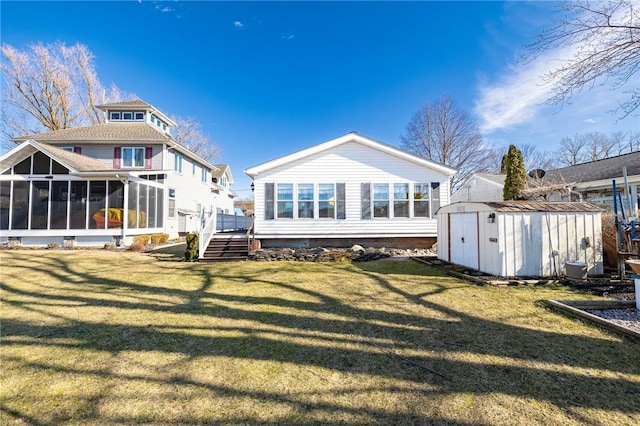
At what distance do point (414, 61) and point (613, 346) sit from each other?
17587mm

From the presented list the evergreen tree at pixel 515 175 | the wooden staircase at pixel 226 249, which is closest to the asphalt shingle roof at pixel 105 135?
the wooden staircase at pixel 226 249

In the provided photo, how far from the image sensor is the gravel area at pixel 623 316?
12.7 feet

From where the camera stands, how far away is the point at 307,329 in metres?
3.90

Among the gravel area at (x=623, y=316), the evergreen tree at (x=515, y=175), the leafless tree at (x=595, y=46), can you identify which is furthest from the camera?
the evergreen tree at (x=515, y=175)

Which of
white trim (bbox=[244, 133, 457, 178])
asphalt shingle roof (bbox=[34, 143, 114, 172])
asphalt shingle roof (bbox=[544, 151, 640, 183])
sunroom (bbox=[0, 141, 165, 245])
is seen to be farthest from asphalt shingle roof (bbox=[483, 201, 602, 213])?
asphalt shingle roof (bbox=[34, 143, 114, 172])

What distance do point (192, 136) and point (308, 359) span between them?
3385 cm

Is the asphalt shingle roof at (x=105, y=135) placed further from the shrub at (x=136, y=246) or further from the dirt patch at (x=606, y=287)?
the dirt patch at (x=606, y=287)

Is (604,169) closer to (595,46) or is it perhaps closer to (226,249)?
(595,46)

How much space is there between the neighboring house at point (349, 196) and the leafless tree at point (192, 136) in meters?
24.1

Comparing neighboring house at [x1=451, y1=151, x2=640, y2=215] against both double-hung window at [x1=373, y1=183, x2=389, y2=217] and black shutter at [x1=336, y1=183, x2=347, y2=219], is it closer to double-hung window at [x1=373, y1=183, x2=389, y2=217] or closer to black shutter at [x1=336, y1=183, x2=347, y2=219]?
double-hung window at [x1=373, y1=183, x2=389, y2=217]

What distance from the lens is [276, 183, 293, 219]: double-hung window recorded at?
11828 millimetres

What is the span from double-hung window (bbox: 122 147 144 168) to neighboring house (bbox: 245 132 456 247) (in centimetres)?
987

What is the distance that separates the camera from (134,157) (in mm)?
16781

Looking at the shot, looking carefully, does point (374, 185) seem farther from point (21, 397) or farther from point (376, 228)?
point (21, 397)
